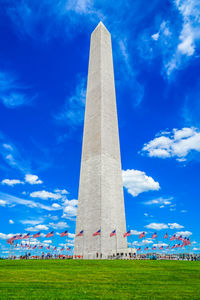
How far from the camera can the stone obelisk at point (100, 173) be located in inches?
1433

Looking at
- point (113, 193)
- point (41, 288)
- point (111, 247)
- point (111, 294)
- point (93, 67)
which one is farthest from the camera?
point (93, 67)

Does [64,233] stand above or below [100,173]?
below

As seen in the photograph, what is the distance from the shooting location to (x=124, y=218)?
40.6 metres

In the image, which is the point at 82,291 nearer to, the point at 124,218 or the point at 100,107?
the point at 124,218

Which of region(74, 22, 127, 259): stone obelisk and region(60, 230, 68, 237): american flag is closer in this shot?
region(74, 22, 127, 259): stone obelisk

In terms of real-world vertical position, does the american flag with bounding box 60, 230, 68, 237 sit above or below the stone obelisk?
below

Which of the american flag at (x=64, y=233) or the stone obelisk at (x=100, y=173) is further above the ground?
the stone obelisk at (x=100, y=173)

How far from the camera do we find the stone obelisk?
36.4 meters

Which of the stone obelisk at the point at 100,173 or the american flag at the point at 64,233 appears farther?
the american flag at the point at 64,233

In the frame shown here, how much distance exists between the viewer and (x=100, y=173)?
39156 millimetres

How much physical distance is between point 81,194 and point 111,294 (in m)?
31.9

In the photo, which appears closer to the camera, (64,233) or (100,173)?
(64,233)

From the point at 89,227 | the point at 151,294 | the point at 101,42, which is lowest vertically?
the point at 151,294

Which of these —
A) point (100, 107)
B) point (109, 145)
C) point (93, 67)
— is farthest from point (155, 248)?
point (93, 67)
